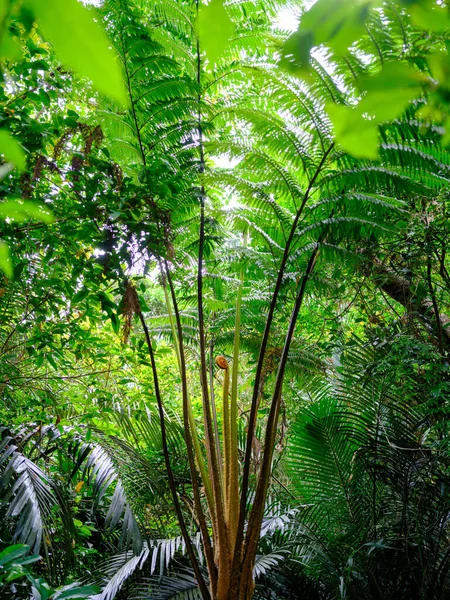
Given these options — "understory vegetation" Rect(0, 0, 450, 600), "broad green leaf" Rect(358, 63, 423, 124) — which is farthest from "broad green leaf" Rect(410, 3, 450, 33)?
"understory vegetation" Rect(0, 0, 450, 600)

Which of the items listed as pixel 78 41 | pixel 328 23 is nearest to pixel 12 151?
pixel 78 41

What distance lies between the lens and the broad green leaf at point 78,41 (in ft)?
0.88

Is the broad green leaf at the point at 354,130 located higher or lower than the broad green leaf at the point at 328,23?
lower

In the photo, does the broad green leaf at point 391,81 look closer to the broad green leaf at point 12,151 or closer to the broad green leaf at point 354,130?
the broad green leaf at point 354,130

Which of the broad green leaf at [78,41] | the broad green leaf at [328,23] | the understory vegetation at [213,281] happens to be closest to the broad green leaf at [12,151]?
the broad green leaf at [78,41]

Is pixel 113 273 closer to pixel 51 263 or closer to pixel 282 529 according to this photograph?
pixel 51 263

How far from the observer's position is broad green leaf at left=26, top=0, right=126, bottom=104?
269 mm

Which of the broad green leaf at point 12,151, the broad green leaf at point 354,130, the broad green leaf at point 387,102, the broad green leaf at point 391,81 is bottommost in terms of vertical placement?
the broad green leaf at point 12,151

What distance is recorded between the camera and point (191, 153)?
2.74 metres

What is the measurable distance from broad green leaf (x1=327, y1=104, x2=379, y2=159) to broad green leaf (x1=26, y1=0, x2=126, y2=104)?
0.15 m

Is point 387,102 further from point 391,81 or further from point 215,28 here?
point 215,28

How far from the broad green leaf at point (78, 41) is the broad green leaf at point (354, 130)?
0.49ft

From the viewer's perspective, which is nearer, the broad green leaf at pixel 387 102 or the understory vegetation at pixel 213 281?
the broad green leaf at pixel 387 102

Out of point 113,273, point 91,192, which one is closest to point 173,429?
point 113,273
